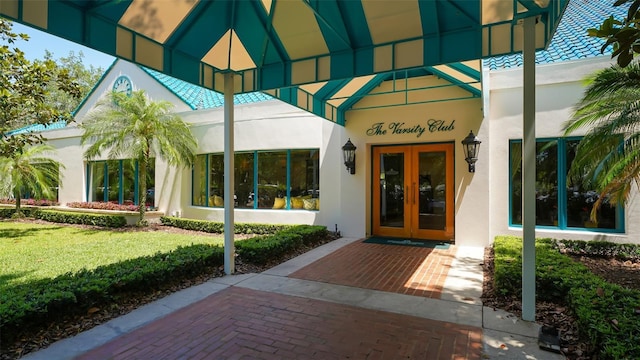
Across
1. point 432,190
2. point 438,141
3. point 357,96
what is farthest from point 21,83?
point 432,190

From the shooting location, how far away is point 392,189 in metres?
10.9

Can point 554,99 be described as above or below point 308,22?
below

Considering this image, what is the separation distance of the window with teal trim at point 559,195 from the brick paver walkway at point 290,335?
655cm

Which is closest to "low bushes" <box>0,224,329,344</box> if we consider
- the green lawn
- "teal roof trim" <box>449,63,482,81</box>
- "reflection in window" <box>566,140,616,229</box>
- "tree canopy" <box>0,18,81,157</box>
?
the green lawn

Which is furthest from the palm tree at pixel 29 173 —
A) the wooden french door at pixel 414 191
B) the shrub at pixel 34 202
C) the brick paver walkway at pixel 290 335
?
the wooden french door at pixel 414 191

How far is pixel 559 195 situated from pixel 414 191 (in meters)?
3.72

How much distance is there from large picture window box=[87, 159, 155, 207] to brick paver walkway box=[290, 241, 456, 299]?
1096 centimetres

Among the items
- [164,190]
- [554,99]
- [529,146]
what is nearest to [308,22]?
[529,146]

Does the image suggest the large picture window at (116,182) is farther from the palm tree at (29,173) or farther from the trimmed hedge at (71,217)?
the palm tree at (29,173)

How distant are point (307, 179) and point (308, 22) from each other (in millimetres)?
6893

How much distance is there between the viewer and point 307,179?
12.2 meters

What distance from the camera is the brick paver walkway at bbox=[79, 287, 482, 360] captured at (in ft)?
12.0

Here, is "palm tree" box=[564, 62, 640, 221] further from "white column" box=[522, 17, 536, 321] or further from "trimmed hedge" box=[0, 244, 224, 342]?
"trimmed hedge" box=[0, 244, 224, 342]

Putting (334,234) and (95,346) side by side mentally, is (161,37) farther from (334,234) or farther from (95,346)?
(334,234)
